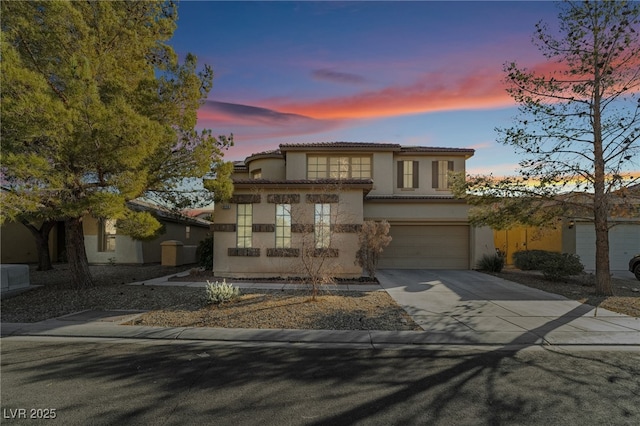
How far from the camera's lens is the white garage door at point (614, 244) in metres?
18.5

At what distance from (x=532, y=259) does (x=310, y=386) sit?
13.4 metres

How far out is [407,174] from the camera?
20.5m

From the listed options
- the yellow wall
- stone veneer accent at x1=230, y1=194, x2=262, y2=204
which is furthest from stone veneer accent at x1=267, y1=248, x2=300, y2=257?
the yellow wall

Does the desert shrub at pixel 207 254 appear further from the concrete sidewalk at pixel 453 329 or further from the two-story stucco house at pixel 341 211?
the concrete sidewalk at pixel 453 329

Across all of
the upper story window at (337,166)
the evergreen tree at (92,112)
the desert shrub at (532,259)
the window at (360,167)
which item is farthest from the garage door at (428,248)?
the evergreen tree at (92,112)

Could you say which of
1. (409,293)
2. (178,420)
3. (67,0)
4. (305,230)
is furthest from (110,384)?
(67,0)

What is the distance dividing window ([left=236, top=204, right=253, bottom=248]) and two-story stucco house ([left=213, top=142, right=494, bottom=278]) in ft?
0.13

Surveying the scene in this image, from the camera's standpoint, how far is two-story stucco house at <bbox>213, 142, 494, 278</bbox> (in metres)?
14.0

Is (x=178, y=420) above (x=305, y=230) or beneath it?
beneath

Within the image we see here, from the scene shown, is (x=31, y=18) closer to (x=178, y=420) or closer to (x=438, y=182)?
(x=178, y=420)

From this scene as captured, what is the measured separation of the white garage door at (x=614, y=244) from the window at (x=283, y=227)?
1513 centimetres

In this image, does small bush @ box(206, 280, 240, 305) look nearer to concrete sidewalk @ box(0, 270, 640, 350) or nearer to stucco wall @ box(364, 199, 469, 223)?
concrete sidewalk @ box(0, 270, 640, 350)

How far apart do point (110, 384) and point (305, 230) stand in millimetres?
6409

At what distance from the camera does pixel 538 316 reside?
28.1ft
